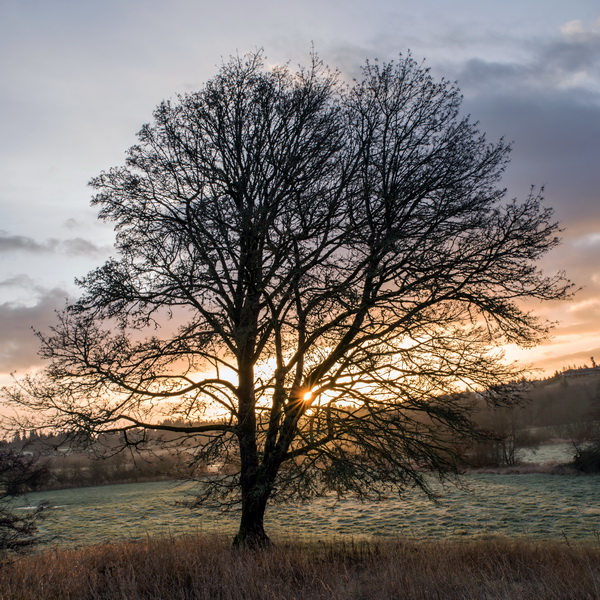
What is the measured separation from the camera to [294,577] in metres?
7.81

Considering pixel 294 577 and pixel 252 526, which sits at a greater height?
pixel 252 526

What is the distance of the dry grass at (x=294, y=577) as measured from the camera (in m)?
6.52

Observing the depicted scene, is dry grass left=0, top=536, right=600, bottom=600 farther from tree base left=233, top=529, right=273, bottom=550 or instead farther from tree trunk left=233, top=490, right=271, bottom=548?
tree trunk left=233, top=490, right=271, bottom=548

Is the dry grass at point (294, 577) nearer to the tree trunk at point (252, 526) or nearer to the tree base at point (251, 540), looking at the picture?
the tree base at point (251, 540)

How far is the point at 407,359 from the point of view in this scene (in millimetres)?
9797

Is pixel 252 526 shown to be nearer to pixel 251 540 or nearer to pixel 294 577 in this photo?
pixel 251 540

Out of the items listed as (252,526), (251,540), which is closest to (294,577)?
(251,540)

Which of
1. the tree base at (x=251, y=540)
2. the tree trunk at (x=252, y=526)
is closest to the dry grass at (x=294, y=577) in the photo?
the tree base at (x=251, y=540)

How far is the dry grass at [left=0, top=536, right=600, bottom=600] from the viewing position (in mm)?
6520

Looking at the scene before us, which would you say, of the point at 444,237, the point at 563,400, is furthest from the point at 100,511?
the point at 563,400

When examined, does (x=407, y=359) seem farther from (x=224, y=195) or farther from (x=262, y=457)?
(x=224, y=195)

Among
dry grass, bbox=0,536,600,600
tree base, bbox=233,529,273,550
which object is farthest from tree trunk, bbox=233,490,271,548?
dry grass, bbox=0,536,600,600

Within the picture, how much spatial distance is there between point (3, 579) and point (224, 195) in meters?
8.86

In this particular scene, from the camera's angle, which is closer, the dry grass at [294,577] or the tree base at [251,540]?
the dry grass at [294,577]
